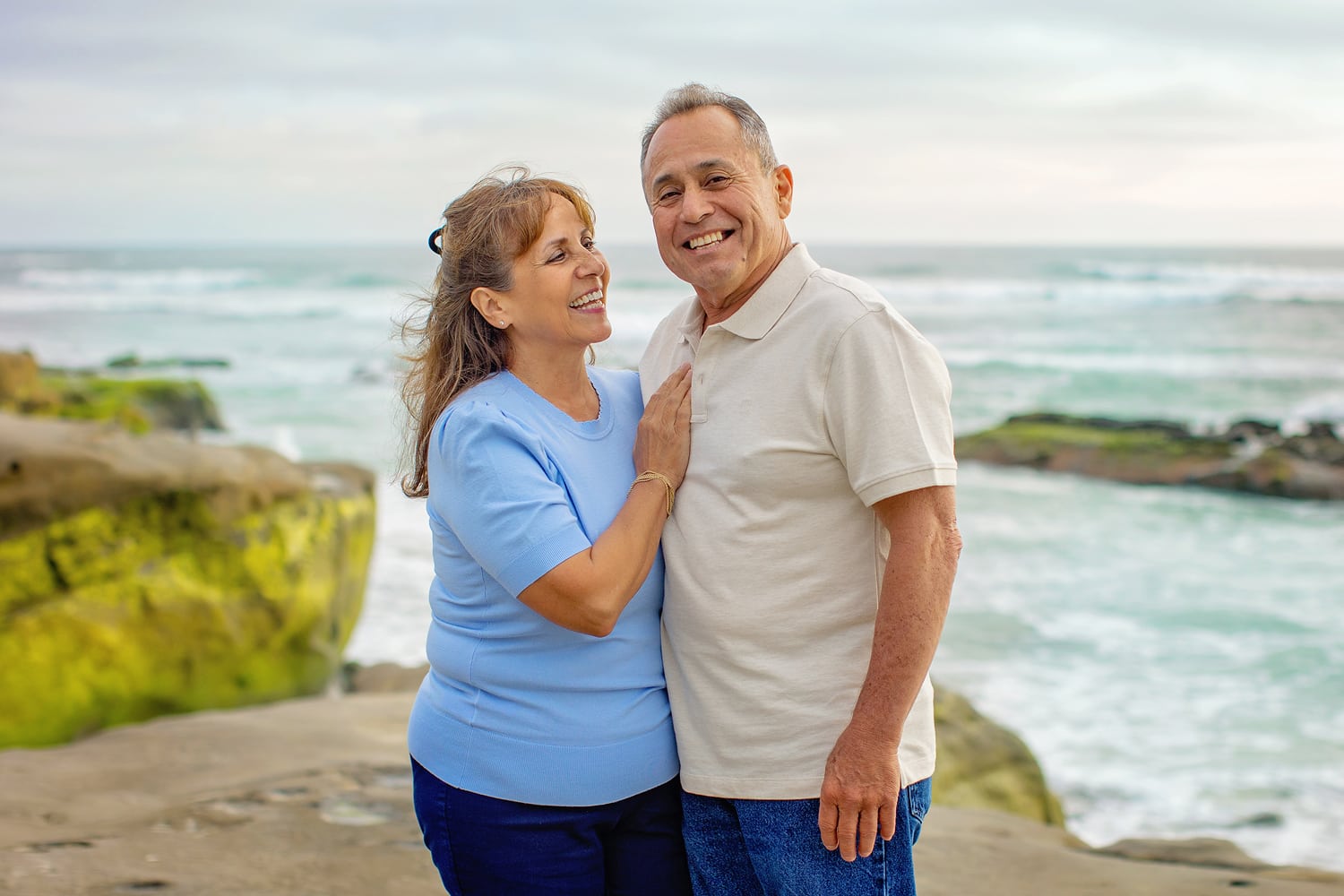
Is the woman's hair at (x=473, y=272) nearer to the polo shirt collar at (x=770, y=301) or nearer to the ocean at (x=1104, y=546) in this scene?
the ocean at (x=1104, y=546)

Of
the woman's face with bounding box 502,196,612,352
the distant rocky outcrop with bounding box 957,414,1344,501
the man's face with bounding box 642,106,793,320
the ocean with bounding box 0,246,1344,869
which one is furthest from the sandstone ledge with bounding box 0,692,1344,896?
the distant rocky outcrop with bounding box 957,414,1344,501

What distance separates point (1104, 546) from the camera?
11203mm

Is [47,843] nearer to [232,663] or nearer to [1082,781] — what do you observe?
[232,663]

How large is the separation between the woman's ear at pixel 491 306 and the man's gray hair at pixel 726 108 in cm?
53

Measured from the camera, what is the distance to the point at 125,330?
3200cm

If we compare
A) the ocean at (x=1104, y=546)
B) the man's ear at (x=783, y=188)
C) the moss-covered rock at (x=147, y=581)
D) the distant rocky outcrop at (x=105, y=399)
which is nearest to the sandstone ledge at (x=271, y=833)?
the moss-covered rock at (x=147, y=581)

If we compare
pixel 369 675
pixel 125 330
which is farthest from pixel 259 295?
pixel 369 675

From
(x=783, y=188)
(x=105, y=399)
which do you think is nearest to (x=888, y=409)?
(x=783, y=188)

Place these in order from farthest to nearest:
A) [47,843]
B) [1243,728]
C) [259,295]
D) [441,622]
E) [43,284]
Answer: [43,284], [259,295], [1243,728], [47,843], [441,622]

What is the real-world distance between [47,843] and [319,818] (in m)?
0.85

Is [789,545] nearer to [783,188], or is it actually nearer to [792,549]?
[792,549]

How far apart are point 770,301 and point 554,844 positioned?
123 cm

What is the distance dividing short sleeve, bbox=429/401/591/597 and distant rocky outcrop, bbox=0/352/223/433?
357 inches

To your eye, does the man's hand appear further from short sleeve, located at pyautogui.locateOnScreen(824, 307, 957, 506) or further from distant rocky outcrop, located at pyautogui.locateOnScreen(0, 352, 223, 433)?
distant rocky outcrop, located at pyautogui.locateOnScreen(0, 352, 223, 433)
